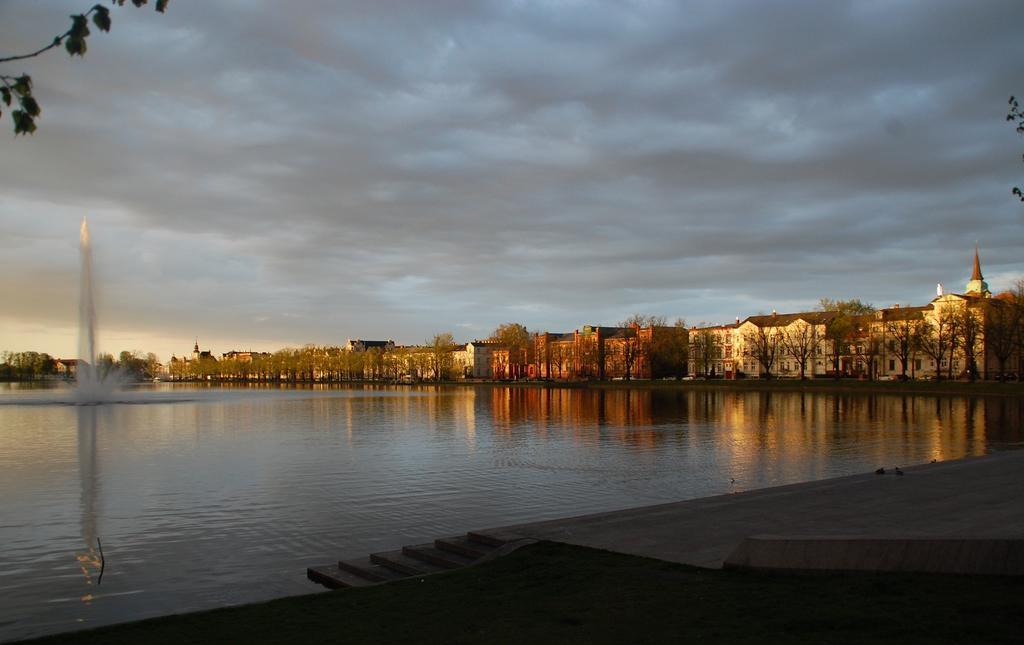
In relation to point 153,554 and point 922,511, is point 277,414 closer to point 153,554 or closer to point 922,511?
point 153,554

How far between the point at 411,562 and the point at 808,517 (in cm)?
776

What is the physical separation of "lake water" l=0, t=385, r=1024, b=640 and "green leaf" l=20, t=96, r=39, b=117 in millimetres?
9049

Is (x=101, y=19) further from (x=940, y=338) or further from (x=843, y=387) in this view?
(x=940, y=338)

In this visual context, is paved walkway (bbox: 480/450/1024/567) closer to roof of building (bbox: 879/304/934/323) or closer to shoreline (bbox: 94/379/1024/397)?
shoreline (bbox: 94/379/1024/397)

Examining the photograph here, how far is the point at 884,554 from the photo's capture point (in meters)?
10.3

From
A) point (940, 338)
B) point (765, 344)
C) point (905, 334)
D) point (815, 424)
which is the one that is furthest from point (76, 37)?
point (765, 344)

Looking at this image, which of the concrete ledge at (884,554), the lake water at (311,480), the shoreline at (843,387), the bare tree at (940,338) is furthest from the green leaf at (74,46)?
the bare tree at (940,338)

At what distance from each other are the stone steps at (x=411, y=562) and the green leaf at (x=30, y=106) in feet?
31.5

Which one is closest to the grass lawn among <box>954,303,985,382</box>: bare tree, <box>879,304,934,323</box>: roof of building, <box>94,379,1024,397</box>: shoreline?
<box>94,379,1024,397</box>: shoreline

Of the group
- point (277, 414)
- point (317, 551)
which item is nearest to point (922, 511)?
point (317, 551)

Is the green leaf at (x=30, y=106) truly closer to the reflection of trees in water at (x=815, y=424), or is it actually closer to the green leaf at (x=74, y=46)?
the green leaf at (x=74, y=46)

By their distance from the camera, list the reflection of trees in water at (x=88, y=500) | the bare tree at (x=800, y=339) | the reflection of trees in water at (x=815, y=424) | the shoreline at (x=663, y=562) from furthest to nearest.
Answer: the bare tree at (x=800, y=339), the reflection of trees in water at (x=815, y=424), the reflection of trees in water at (x=88, y=500), the shoreline at (x=663, y=562)

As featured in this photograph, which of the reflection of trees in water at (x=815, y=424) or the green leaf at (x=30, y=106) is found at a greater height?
the green leaf at (x=30, y=106)

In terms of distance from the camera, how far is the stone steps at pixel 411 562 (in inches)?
537
